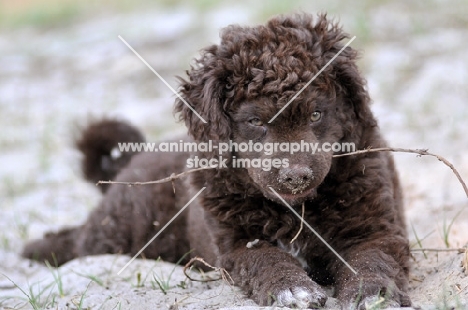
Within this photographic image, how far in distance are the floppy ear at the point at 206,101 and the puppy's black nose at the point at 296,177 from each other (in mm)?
525

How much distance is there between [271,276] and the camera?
143 inches

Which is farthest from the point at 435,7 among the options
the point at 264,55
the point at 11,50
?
the point at 11,50

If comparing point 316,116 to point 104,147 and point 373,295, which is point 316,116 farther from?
point 104,147

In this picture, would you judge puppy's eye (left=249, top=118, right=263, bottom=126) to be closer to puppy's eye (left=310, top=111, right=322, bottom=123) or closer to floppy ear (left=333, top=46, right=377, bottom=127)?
puppy's eye (left=310, top=111, right=322, bottom=123)

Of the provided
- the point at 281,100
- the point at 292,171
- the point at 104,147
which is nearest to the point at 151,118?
the point at 104,147

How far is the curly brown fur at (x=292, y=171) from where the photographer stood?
3.74 m

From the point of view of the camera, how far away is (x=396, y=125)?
7.61 meters

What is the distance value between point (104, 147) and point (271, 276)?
3007 mm

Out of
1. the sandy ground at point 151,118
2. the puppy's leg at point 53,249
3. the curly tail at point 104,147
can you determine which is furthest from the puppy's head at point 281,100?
the puppy's leg at point 53,249

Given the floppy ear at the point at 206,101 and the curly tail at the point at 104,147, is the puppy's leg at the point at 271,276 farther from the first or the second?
the curly tail at the point at 104,147

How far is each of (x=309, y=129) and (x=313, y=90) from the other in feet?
0.69

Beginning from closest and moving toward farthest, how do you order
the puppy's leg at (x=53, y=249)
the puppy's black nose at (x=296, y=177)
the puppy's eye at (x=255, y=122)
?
the puppy's black nose at (x=296, y=177)
the puppy's eye at (x=255, y=122)
the puppy's leg at (x=53, y=249)

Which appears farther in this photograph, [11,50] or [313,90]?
[11,50]

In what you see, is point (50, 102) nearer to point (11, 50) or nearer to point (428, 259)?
point (11, 50)
